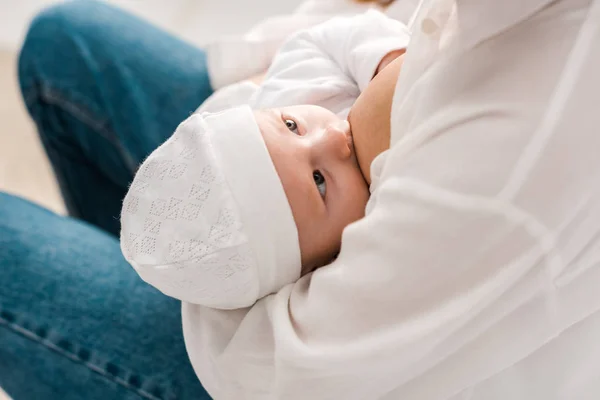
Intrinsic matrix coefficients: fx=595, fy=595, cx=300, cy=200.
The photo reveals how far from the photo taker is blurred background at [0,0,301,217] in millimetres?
1266

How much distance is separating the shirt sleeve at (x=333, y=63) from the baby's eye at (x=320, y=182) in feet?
0.39

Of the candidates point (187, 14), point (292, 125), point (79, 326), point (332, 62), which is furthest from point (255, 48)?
point (187, 14)

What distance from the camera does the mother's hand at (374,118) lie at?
0.47m

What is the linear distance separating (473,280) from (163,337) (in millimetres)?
335

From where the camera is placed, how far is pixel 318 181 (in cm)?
49

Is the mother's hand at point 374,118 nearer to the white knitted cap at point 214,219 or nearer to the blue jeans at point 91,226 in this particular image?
the white knitted cap at point 214,219

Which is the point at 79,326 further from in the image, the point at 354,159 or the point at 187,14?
the point at 187,14

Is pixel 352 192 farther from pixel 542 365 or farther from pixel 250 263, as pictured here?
pixel 542 365

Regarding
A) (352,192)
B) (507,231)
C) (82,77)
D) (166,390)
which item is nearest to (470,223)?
(507,231)

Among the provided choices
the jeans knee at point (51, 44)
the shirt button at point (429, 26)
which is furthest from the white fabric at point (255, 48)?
the shirt button at point (429, 26)

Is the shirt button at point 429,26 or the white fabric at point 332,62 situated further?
the white fabric at point 332,62

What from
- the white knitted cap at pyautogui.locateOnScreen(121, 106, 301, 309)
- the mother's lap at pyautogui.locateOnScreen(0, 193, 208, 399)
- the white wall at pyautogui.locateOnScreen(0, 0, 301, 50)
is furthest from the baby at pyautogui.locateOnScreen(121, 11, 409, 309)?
the white wall at pyautogui.locateOnScreen(0, 0, 301, 50)

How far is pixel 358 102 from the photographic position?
0.50 meters

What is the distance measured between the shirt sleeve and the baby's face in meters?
0.09
